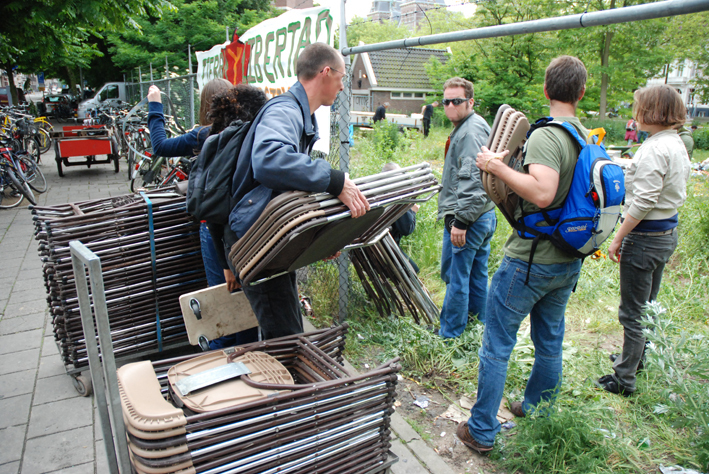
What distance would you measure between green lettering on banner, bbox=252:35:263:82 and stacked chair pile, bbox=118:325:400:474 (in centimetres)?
368

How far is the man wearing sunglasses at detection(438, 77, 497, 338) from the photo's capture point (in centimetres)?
376

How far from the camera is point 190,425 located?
1716 mm

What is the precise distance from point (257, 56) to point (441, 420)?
4.05 meters

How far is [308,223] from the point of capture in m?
1.94

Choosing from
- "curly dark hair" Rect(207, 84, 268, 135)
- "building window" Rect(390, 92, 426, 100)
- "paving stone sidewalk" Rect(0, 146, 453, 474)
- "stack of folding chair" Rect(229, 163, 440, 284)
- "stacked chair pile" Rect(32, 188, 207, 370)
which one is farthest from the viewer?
"building window" Rect(390, 92, 426, 100)

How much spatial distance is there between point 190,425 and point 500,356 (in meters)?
1.73

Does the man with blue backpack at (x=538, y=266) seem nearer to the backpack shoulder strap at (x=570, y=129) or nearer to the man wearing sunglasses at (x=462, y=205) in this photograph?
the backpack shoulder strap at (x=570, y=129)

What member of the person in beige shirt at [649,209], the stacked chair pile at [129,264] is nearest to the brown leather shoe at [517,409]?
the person in beige shirt at [649,209]

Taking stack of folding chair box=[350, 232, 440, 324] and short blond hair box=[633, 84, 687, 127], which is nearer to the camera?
short blond hair box=[633, 84, 687, 127]

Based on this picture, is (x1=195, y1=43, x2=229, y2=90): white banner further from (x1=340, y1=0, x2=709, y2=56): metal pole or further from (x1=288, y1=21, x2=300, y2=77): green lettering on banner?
(x1=340, y1=0, x2=709, y2=56): metal pole

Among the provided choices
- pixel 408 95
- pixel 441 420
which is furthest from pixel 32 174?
pixel 408 95

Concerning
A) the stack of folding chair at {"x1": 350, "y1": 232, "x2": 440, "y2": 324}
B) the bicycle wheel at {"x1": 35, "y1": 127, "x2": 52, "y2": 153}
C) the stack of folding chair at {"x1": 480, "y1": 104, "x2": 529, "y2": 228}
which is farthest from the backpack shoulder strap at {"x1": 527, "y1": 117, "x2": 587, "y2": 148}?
the bicycle wheel at {"x1": 35, "y1": 127, "x2": 52, "y2": 153}

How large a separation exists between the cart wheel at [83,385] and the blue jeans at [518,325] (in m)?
2.54

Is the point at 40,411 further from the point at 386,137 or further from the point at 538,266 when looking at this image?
the point at 386,137
